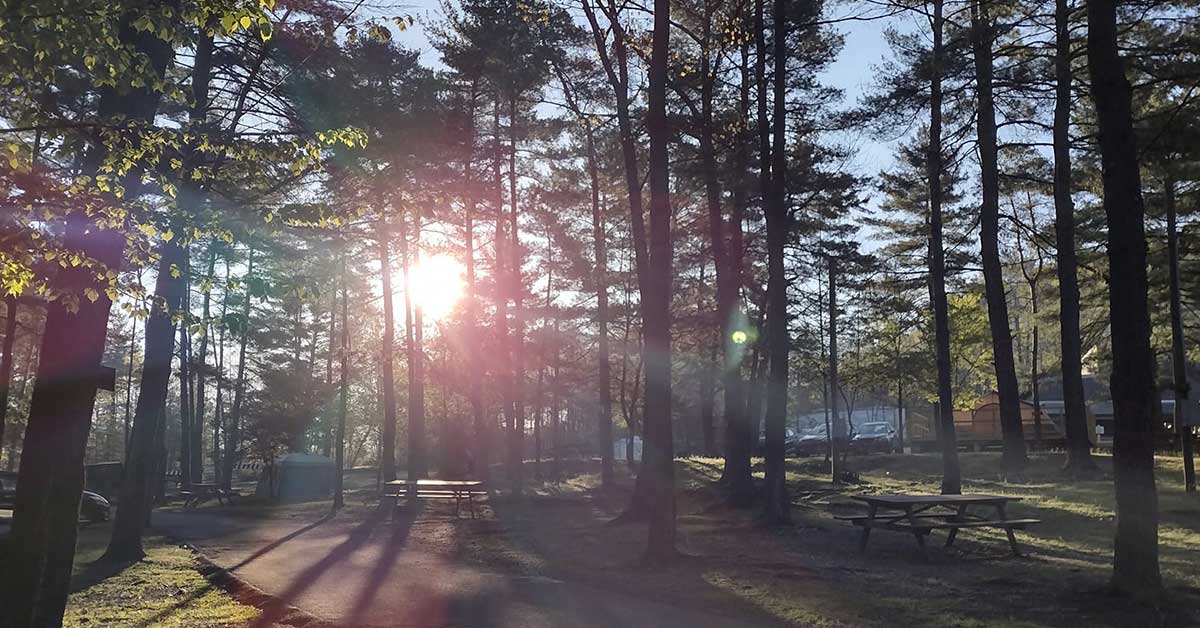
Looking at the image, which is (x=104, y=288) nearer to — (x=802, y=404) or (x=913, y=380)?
(x=913, y=380)

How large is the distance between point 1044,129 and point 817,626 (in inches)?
717

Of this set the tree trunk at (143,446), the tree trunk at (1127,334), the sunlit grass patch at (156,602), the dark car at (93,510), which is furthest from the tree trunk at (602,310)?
the tree trunk at (1127,334)

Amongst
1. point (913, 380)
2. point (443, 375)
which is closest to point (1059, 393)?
point (913, 380)

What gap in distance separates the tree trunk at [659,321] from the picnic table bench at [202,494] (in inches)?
999

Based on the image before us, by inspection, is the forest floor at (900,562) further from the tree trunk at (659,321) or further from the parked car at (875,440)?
the parked car at (875,440)

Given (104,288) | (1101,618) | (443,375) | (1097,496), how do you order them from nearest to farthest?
(104,288)
(1101,618)
(1097,496)
(443,375)

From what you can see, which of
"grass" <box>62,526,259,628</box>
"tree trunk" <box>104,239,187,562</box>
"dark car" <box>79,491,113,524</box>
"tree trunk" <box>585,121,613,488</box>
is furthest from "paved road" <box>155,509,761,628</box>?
"tree trunk" <box>585,121,613,488</box>

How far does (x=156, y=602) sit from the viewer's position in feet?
35.0

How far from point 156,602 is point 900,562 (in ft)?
27.1

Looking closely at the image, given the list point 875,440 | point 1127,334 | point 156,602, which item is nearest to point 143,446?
point 156,602

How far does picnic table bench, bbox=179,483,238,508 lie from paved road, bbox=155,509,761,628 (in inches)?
611

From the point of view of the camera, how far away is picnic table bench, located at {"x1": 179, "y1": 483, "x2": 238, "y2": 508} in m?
34.2

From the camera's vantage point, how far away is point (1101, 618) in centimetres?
780

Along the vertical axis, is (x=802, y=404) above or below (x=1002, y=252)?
below
